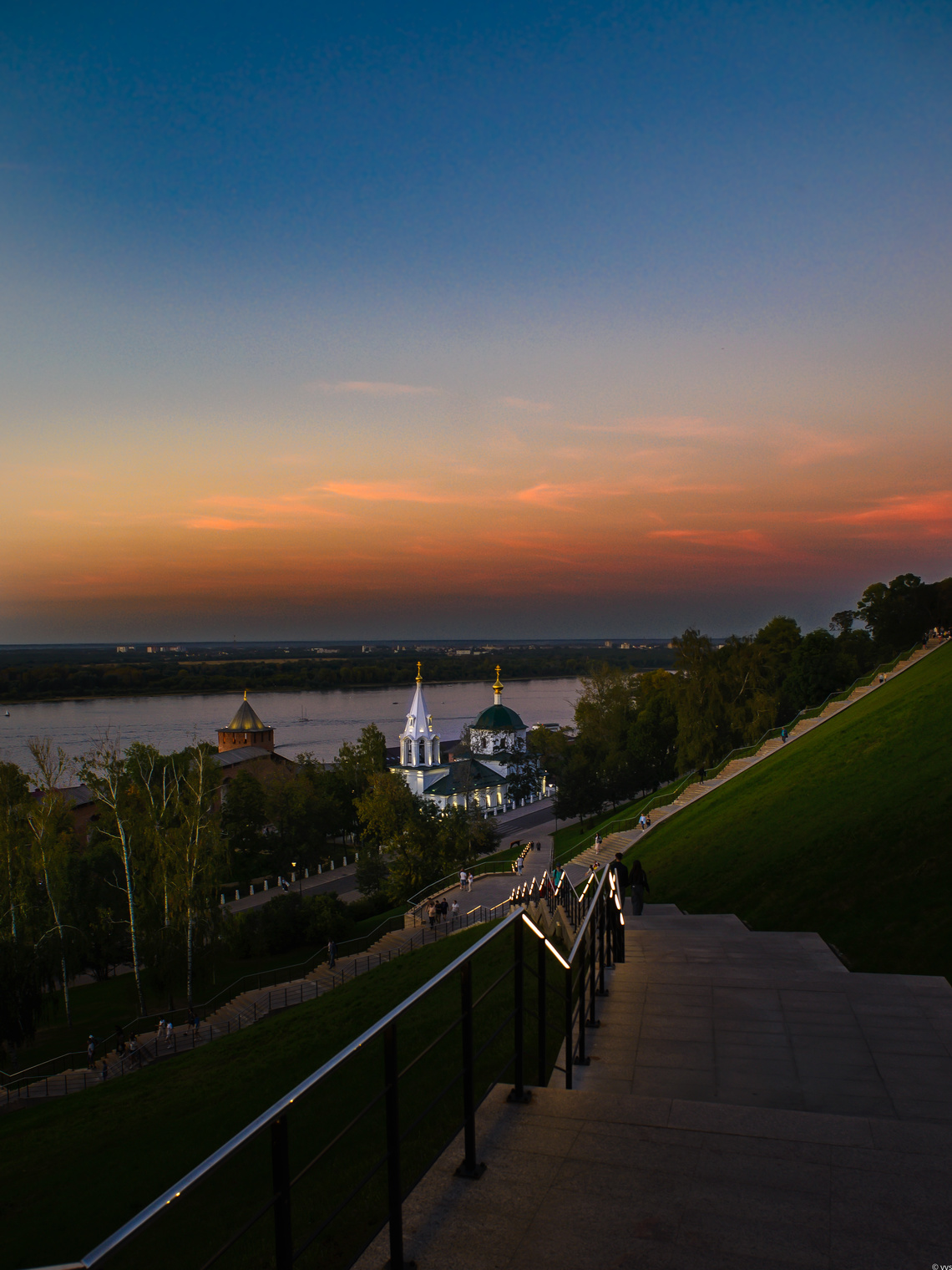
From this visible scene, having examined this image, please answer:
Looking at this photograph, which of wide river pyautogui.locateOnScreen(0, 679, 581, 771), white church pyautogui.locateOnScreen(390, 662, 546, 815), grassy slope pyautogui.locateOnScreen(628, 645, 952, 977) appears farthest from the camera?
wide river pyautogui.locateOnScreen(0, 679, 581, 771)

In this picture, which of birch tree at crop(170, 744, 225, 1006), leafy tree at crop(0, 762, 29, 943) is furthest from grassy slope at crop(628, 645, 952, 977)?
leafy tree at crop(0, 762, 29, 943)

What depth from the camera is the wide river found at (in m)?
102

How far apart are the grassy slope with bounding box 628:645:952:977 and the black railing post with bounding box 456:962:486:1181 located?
7.34 m

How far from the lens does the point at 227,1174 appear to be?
7.44 metres

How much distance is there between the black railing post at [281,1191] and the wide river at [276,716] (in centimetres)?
8319

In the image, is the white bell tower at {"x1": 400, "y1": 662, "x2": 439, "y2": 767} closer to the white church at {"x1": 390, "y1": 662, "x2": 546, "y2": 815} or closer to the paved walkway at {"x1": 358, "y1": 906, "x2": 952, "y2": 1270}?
the white church at {"x1": 390, "y1": 662, "x2": 546, "y2": 815}

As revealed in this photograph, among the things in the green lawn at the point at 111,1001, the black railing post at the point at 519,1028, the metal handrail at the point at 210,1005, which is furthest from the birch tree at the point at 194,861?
the black railing post at the point at 519,1028

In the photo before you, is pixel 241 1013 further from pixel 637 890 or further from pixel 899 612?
pixel 899 612

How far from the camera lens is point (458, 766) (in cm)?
6481

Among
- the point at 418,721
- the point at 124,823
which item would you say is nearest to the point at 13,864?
the point at 124,823

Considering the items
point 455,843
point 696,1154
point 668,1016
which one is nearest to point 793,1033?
point 668,1016

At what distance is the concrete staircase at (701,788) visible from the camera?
27.6 metres

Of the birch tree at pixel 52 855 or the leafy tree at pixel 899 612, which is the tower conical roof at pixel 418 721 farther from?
the birch tree at pixel 52 855

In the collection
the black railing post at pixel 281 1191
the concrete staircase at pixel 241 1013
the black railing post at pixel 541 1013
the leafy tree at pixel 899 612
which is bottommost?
the concrete staircase at pixel 241 1013
